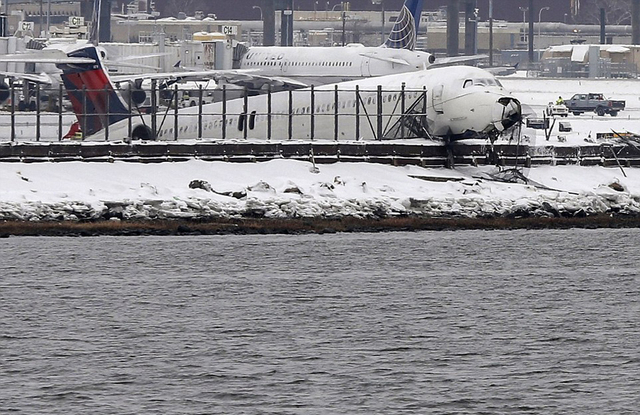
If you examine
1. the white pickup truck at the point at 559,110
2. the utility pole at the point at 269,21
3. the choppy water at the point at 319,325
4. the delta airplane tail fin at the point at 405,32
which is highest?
the utility pole at the point at 269,21

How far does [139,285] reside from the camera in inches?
1296

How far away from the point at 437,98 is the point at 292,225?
1222 cm

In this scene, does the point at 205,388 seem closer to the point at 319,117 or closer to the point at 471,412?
the point at 471,412

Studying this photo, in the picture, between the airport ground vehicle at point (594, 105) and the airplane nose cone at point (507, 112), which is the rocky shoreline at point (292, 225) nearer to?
the airplane nose cone at point (507, 112)

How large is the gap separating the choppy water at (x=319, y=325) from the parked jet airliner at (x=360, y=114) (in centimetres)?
1111

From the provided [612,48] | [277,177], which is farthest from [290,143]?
[612,48]

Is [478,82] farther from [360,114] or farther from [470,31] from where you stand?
[470,31]

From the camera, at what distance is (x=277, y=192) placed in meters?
45.6

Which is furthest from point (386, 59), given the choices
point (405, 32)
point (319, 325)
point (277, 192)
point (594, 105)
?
point (319, 325)

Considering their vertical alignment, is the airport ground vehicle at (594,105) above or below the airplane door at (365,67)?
below

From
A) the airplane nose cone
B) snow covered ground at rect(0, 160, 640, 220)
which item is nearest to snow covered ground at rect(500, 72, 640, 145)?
the airplane nose cone

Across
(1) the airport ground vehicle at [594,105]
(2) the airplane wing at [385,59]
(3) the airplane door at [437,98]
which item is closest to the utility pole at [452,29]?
(1) the airport ground vehicle at [594,105]

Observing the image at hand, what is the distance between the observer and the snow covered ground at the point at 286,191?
43.5 m

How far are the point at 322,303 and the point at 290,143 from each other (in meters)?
21.1
